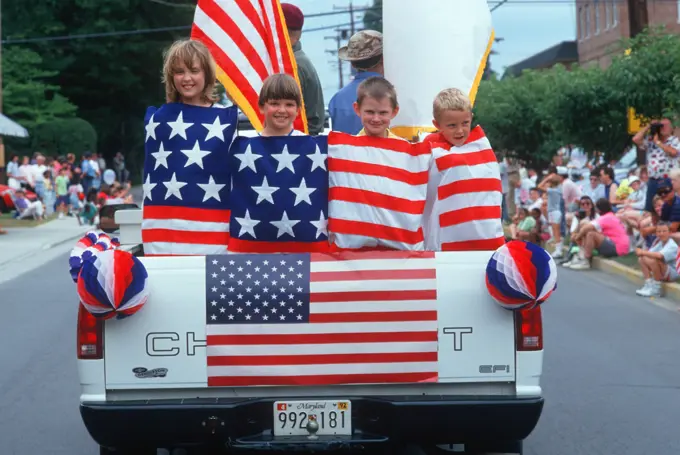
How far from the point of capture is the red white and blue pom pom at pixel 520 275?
208 inches

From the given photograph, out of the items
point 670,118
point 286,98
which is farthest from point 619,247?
point 286,98

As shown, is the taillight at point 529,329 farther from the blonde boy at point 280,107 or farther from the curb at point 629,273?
the curb at point 629,273

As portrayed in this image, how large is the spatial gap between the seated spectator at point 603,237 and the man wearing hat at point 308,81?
428 inches

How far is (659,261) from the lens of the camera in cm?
1498

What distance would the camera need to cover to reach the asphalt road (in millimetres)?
7461

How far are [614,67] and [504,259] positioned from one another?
17566 mm

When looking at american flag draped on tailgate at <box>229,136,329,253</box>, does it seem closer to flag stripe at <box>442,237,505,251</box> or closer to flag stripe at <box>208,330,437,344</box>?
flag stripe at <box>208,330,437,344</box>

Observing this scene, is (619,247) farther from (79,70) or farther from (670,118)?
(79,70)

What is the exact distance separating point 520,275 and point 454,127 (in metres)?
1.03

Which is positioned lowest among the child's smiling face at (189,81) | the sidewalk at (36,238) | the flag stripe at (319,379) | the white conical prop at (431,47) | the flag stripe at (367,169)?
the flag stripe at (319,379)

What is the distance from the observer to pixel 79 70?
54.8m

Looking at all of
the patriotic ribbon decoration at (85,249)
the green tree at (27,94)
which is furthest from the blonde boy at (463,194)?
the green tree at (27,94)

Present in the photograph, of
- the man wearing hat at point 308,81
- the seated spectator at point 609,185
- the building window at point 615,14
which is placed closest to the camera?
the man wearing hat at point 308,81

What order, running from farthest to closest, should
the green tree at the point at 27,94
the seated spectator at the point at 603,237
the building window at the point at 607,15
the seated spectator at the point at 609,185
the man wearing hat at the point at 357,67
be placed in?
the building window at the point at 607,15 < the green tree at the point at 27,94 < the seated spectator at the point at 609,185 < the seated spectator at the point at 603,237 < the man wearing hat at the point at 357,67
